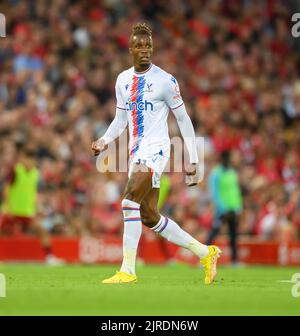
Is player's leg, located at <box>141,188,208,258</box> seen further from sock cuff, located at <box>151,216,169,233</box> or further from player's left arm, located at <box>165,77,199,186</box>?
player's left arm, located at <box>165,77,199,186</box>

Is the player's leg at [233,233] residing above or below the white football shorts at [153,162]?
below

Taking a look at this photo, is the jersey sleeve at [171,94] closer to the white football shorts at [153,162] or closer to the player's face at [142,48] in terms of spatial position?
the player's face at [142,48]

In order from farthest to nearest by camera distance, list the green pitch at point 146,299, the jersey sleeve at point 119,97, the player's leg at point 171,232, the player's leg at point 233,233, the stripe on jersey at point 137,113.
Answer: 1. the player's leg at point 233,233
2. the jersey sleeve at point 119,97
3. the stripe on jersey at point 137,113
4. the player's leg at point 171,232
5. the green pitch at point 146,299

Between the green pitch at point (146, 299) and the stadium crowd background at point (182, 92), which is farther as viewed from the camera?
the stadium crowd background at point (182, 92)

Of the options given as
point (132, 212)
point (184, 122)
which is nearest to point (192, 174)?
point (184, 122)

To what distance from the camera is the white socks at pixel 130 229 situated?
38.5ft

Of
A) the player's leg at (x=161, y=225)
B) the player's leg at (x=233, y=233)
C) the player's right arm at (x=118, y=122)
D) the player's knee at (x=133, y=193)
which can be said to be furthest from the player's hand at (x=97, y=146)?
the player's leg at (x=233, y=233)

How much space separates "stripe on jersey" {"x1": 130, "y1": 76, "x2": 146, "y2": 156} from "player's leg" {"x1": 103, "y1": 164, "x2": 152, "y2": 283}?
405 mm

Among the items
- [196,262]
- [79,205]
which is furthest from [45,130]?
[196,262]

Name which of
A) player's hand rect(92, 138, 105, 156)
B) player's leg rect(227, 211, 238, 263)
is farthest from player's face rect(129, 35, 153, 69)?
player's leg rect(227, 211, 238, 263)

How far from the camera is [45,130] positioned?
79.1 feet

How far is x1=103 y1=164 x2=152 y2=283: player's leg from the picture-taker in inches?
463

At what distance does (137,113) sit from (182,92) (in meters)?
15.1
